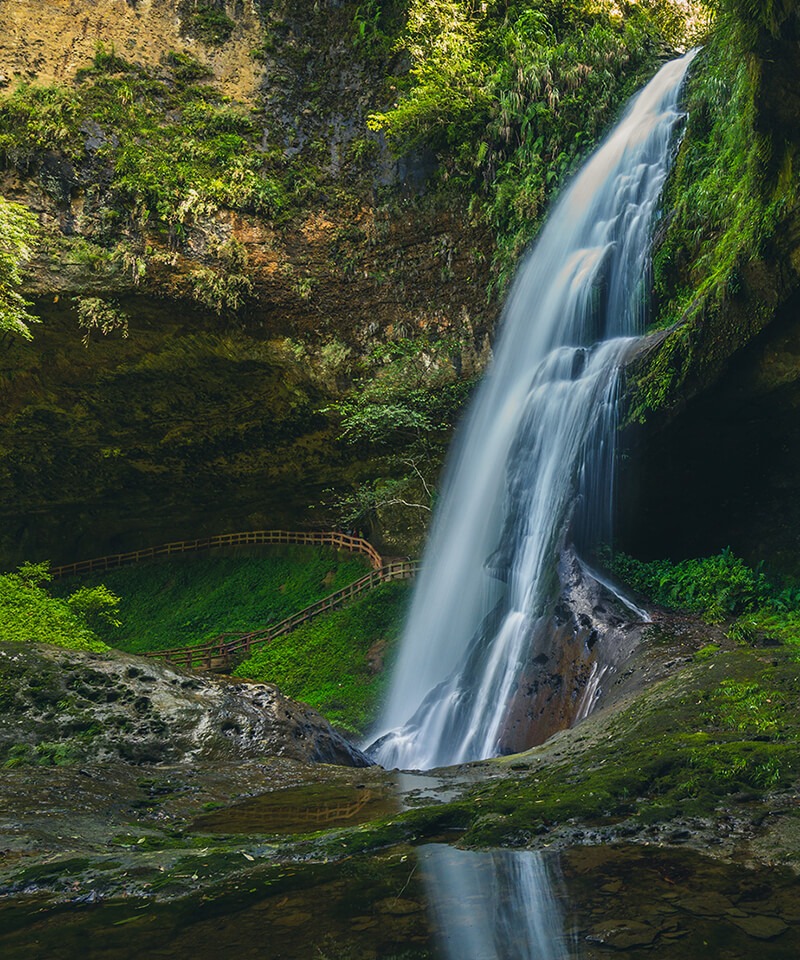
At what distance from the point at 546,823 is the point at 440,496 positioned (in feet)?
48.7

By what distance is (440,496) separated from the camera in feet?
61.0

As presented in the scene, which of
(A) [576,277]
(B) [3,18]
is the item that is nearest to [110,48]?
(B) [3,18]

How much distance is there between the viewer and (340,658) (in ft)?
58.0

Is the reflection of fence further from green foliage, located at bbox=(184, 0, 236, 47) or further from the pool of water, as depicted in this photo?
green foliage, located at bbox=(184, 0, 236, 47)

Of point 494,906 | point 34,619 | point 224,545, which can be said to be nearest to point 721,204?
point 494,906

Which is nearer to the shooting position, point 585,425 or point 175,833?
point 175,833

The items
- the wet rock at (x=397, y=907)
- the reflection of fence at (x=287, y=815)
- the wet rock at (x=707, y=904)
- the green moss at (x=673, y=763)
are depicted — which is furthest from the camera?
the reflection of fence at (x=287, y=815)

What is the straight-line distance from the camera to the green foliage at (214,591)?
2311 cm

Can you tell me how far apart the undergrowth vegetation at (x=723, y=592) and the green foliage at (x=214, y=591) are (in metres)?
12.9

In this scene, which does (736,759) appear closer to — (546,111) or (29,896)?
(29,896)

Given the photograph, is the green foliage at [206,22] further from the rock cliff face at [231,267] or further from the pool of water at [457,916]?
the pool of water at [457,916]

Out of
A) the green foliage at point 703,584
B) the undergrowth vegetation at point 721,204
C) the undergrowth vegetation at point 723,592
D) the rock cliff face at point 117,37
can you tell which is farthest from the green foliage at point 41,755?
the rock cliff face at point 117,37

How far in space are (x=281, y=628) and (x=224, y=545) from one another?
770cm

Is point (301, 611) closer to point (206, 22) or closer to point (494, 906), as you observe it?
point (494, 906)
